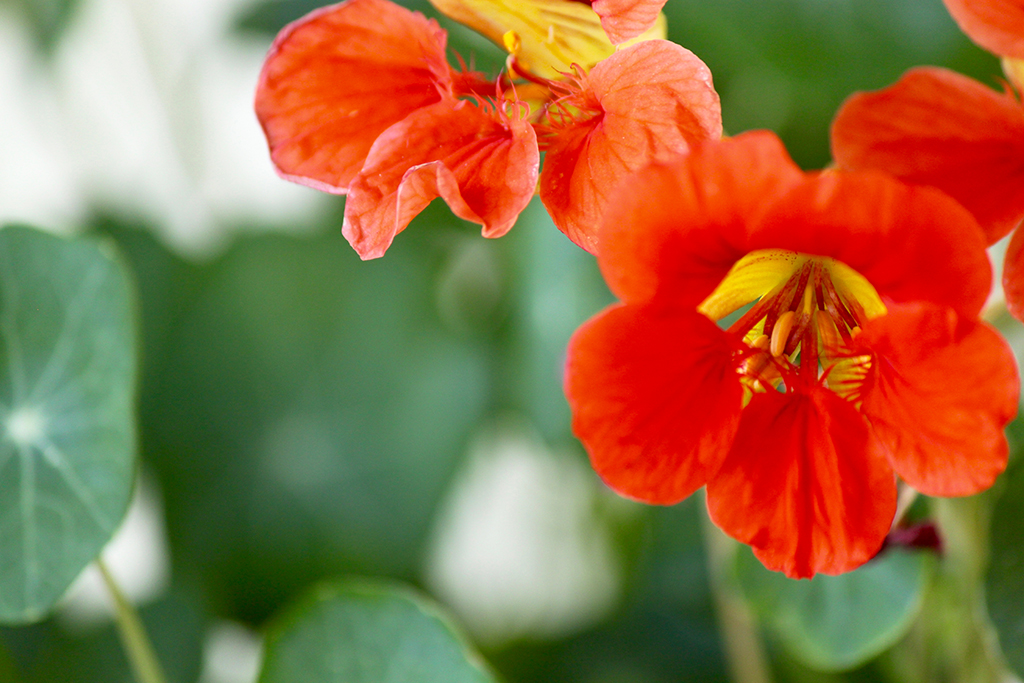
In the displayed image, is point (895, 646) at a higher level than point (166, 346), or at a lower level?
lower

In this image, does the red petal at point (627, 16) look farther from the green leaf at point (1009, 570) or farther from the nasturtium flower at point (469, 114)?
the green leaf at point (1009, 570)

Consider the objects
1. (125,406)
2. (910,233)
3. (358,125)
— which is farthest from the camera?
(125,406)

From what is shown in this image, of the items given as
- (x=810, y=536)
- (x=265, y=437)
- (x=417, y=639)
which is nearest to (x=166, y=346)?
(x=265, y=437)

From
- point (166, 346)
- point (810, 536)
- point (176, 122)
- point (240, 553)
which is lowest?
point (240, 553)

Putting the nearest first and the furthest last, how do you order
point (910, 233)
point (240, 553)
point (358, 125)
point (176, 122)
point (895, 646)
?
point (910, 233) → point (358, 125) → point (895, 646) → point (240, 553) → point (176, 122)

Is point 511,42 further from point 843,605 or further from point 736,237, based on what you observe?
point 843,605

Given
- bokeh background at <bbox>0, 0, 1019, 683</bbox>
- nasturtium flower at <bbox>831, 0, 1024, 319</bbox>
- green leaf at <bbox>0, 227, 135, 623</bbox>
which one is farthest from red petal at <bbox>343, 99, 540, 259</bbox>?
bokeh background at <bbox>0, 0, 1019, 683</bbox>

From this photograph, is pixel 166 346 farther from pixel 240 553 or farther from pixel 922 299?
pixel 922 299
